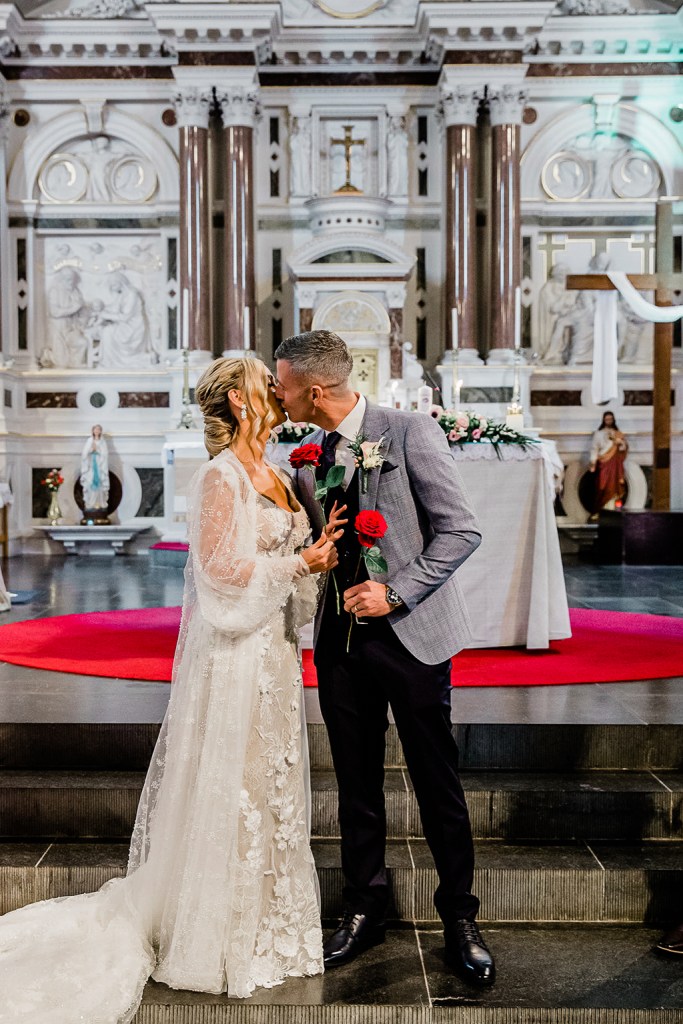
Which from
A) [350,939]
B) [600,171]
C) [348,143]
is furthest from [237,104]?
[350,939]

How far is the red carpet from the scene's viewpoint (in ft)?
17.1

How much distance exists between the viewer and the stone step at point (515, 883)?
3400 mm

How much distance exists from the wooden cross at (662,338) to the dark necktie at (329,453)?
879 centimetres

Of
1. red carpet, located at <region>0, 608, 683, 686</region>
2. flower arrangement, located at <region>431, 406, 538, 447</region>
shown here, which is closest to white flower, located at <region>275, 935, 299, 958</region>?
red carpet, located at <region>0, 608, 683, 686</region>

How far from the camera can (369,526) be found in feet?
8.72

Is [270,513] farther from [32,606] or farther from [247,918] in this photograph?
[32,606]

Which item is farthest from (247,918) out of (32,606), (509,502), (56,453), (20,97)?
(20,97)

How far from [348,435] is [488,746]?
168 centimetres

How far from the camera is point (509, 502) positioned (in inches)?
229

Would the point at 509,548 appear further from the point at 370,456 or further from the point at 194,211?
the point at 194,211

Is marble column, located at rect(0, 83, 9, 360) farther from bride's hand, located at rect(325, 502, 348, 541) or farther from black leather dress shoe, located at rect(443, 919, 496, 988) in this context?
black leather dress shoe, located at rect(443, 919, 496, 988)

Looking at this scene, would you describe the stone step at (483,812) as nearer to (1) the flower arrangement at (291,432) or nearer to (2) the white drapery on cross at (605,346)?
(1) the flower arrangement at (291,432)

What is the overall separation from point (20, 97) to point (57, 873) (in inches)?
491

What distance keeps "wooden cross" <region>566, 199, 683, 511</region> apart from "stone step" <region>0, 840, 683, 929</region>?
27.7ft
